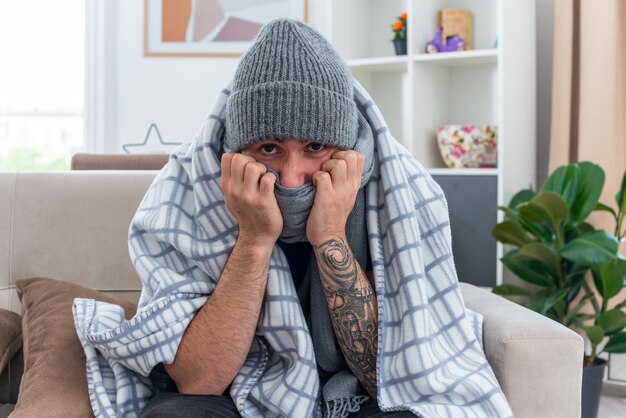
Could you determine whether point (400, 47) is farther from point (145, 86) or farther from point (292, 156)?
point (292, 156)

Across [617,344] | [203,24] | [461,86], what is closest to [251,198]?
[617,344]

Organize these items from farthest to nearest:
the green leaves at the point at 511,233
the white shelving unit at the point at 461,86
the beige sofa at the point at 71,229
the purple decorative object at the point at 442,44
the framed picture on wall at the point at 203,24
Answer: the framed picture on wall at the point at 203,24, the purple decorative object at the point at 442,44, the white shelving unit at the point at 461,86, the green leaves at the point at 511,233, the beige sofa at the point at 71,229

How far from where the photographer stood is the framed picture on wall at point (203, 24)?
12.5 ft

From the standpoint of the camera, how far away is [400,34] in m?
3.15

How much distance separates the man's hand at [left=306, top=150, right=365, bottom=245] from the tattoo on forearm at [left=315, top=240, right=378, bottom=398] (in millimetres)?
25

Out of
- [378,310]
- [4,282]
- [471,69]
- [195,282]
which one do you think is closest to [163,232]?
[195,282]

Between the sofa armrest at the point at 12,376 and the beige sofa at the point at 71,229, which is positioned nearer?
the sofa armrest at the point at 12,376

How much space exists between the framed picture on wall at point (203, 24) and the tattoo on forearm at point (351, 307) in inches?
101

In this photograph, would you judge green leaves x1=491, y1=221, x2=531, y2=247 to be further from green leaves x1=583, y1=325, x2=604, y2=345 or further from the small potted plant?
the small potted plant

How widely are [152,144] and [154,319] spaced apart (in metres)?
2.57

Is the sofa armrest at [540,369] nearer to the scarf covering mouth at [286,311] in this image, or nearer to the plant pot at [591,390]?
the scarf covering mouth at [286,311]

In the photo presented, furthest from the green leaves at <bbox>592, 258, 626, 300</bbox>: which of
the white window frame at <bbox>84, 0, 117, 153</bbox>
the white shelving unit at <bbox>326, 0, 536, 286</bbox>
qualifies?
the white window frame at <bbox>84, 0, 117, 153</bbox>

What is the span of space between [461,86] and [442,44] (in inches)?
8.6

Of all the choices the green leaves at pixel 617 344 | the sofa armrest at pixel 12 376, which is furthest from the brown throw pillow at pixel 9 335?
the green leaves at pixel 617 344
